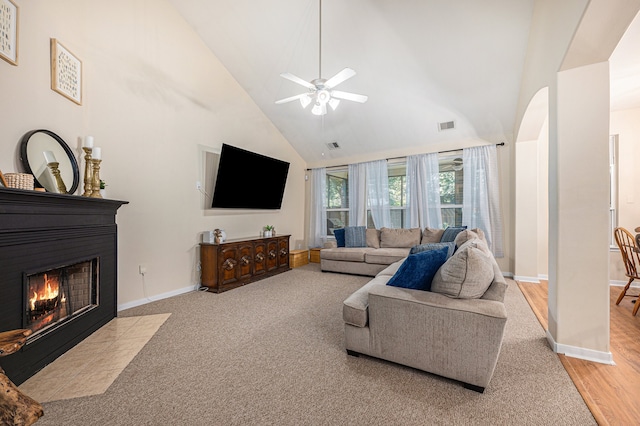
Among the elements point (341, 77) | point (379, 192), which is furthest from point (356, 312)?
point (379, 192)

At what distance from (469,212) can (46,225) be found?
539cm

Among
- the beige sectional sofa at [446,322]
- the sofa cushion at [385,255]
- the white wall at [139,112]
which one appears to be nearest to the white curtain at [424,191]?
the sofa cushion at [385,255]

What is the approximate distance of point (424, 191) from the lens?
5098 millimetres

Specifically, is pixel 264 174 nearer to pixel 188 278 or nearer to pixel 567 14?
pixel 188 278

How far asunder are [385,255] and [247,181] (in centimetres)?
268

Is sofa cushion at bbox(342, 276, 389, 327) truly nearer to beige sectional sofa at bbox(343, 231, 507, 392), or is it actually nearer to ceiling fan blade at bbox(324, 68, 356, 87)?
beige sectional sofa at bbox(343, 231, 507, 392)

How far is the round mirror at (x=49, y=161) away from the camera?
219cm

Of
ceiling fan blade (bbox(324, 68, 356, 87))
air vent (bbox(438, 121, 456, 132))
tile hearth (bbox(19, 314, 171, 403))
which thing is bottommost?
tile hearth (bbox(19, 314, 171, 403))

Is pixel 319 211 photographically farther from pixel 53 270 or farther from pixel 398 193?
pixel 53 270

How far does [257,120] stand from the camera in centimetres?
510

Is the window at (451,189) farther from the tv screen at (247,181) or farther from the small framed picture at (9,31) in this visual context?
the small framed picture at (9,31)

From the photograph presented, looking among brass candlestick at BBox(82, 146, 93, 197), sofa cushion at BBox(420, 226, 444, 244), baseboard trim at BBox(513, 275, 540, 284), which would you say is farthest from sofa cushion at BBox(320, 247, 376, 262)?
brass candlestick at BBox(82, 146, 93, 197)

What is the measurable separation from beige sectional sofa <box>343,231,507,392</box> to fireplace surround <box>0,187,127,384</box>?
219 centimetres

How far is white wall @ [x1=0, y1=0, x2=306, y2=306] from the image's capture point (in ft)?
7.50
